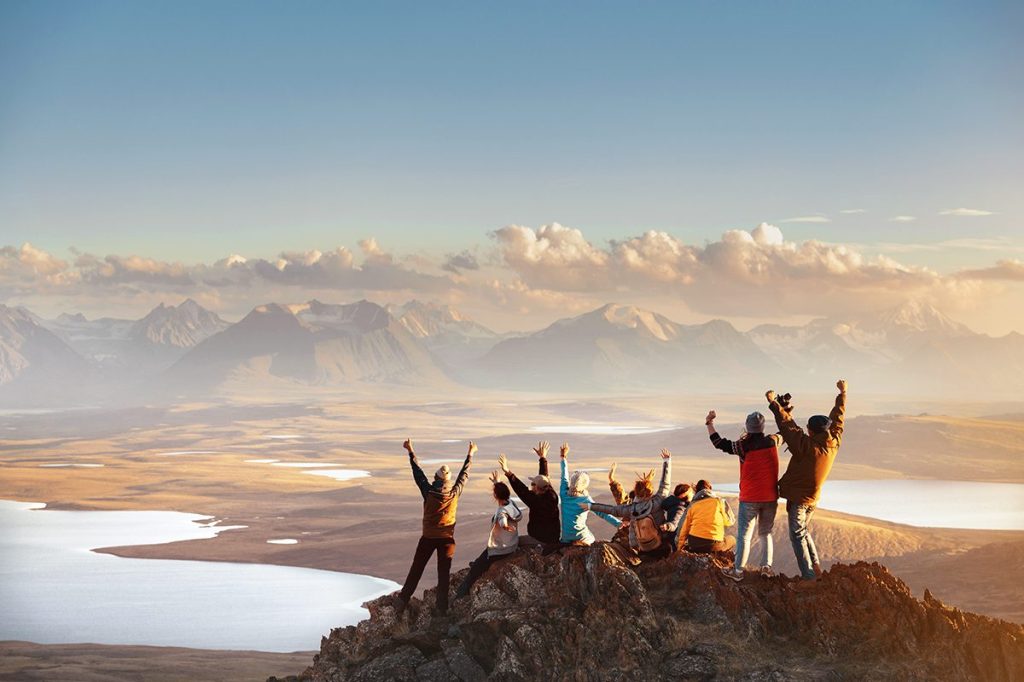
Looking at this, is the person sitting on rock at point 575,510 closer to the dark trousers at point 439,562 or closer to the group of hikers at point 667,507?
the group of hikers at point 667,507

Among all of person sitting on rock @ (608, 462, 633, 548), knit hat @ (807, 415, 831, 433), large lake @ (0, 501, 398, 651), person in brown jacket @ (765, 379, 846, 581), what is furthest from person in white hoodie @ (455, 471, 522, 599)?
large lake @ (0, 501, 398, 651)

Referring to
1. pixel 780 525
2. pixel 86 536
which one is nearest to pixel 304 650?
pixel 780 525

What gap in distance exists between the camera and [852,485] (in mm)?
195125

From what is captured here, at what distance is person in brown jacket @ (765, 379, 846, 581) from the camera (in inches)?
655

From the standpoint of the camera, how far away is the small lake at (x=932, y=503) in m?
142

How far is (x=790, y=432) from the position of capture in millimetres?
16531

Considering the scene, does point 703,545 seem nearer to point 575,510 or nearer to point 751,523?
point 751,523

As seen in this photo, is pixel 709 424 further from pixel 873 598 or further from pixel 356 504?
pixel 356 504

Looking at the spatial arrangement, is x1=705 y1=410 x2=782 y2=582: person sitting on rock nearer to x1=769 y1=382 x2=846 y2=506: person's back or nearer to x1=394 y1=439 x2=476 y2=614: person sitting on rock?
x1=769 y1=382 x2=846 y2=506: person's back

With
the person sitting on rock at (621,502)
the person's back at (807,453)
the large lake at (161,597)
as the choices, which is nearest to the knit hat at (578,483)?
the person sitting on rock at (621,502)

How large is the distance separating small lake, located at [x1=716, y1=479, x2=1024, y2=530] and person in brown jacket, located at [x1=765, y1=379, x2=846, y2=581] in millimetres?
124517

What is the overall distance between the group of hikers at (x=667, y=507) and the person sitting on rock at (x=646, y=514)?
17mm

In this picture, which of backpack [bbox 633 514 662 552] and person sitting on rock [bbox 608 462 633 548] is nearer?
backpack [bbox 633 514 662 552]

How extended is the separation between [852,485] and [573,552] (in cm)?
18787
